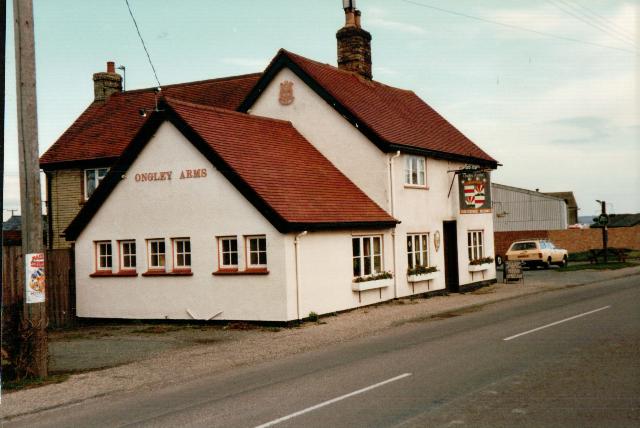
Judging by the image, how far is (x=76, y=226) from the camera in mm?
21328

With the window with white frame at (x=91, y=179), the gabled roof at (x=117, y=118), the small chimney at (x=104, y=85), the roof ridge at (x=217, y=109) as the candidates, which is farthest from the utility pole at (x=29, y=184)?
the small chimney at (x=104, y=85)

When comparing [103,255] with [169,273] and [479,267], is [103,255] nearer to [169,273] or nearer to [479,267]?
[169,273]

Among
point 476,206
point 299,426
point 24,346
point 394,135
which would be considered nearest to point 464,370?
point 299,426

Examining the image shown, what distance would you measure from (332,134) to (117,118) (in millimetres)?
11357

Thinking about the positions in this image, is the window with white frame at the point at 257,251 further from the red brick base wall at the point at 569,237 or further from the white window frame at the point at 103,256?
the red brick base wall at the point at 569,237

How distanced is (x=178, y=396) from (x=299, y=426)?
293cm

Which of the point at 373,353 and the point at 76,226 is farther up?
the point at 76,226

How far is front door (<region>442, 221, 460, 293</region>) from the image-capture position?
89.6 ft

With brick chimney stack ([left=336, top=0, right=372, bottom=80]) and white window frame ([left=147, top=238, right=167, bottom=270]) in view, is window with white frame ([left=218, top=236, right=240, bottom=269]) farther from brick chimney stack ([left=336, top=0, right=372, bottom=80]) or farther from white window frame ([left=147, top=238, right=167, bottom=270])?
brick chimney stack ([left=336, top=0, right=372, bottom=80])

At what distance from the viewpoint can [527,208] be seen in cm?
6359

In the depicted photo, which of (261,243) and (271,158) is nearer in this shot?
(261,243)

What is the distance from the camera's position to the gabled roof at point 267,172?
1862cm

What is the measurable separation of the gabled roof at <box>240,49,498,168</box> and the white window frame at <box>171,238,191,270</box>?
23.1 ft

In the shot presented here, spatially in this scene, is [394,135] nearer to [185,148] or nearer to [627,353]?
[185,148]
